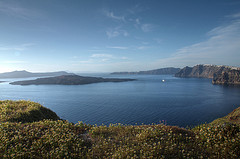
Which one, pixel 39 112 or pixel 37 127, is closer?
pixel 37 127

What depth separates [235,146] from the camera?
704cm

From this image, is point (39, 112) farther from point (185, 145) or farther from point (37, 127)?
point (185, 145)

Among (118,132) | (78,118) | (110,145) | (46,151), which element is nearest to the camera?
(46,151)

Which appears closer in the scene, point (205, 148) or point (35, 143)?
point (205, 148)

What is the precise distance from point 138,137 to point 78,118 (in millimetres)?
61568

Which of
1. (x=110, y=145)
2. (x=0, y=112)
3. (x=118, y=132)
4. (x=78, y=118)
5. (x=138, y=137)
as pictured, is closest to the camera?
(x=110, y=145)

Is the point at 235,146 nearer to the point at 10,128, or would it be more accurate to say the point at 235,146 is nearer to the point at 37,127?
the point at 37,127

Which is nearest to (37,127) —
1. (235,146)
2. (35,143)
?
(35,143)

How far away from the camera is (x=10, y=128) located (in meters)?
9.90

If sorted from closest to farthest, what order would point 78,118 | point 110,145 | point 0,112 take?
point 110,145, point 0,112, point 78,118

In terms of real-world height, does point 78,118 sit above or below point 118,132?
below

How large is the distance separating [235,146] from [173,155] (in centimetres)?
336

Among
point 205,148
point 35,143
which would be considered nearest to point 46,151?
point 35,143

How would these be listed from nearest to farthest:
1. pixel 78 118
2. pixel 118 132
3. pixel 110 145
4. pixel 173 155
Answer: pixel 173 155
pixel 110 145
pixel 118 132
pixel 78 118
